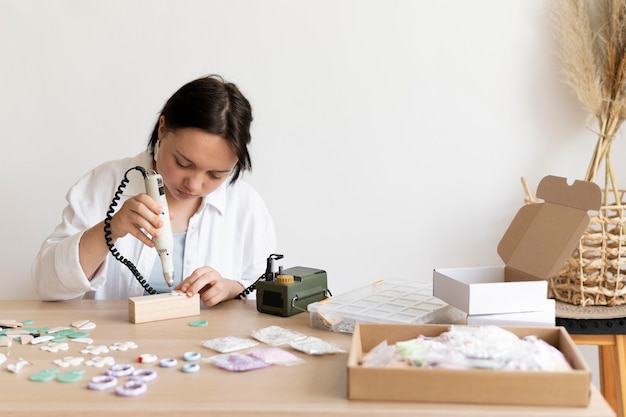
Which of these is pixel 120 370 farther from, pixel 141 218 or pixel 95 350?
pixel 141 218

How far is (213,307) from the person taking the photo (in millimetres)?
1487

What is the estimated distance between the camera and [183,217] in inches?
71.7

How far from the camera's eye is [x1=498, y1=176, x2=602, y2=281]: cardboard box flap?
1243mm

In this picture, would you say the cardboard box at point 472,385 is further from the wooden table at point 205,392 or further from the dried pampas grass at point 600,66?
the dried pampas grass at point 600,66

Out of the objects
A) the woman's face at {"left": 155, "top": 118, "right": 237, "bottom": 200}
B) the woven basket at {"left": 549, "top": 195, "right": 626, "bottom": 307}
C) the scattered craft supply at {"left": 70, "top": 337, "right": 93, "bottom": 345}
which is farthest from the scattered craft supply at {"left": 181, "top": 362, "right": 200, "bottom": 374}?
Result: the woven basket at {"left": 549, "top": 195, "right": 626, "bottom": 307}

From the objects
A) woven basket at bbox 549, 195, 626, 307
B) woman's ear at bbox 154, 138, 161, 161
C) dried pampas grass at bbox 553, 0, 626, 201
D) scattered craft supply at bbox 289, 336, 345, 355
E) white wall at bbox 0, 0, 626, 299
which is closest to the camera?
scattered craft supply at bbox 289, 336, 345, 355

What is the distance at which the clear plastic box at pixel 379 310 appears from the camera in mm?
1243

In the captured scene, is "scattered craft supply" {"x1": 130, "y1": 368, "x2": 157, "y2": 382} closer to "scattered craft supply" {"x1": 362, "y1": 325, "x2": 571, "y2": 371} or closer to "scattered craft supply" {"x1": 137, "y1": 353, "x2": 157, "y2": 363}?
"scattered craft supply" {"x1": 137, "y1": 353, "x2": 157, "y2": 363}

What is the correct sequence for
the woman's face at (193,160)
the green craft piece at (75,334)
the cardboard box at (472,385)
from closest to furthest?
the cardboard box at (472,385)
the green craft piece at (75,334)
the woman's face at (193,160)

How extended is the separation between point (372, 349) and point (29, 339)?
61cm

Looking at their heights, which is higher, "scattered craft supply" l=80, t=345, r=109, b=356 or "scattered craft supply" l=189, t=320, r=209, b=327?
"scattered craft supply" l=189, t=320, r=209, b=327

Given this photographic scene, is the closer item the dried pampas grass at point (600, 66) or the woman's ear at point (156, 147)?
the woman's ear at point (156, 147)

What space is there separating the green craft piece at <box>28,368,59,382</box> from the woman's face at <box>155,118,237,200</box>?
2.13 feet

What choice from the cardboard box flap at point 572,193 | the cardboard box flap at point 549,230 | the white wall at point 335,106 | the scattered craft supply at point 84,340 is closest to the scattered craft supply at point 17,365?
the scattered craft supply at point 84,340
